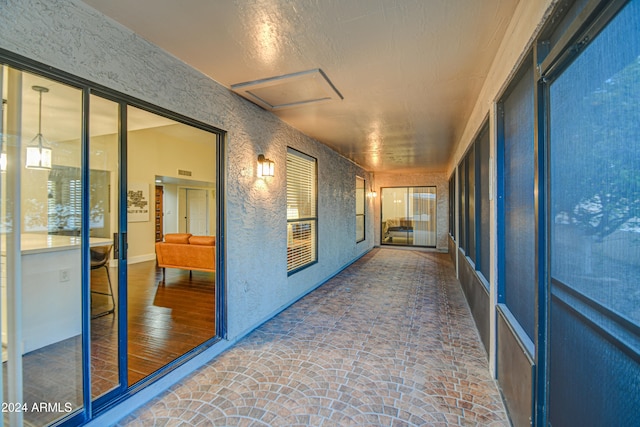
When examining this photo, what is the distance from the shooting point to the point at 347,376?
89.8 inches

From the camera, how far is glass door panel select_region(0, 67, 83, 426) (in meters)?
1.48

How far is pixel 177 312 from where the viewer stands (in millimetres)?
3652

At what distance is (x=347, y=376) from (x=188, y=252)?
399cm

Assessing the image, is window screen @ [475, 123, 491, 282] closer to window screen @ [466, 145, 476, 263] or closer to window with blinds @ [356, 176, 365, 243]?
window screen @ [466, 145, 476, 263]

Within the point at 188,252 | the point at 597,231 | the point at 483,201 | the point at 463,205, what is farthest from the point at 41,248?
the point at 463,205

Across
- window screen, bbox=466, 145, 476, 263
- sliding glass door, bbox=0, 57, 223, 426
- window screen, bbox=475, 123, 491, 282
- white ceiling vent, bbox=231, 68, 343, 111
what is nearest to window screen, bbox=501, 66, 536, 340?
window screen, bbox=475, 123, 491, 282

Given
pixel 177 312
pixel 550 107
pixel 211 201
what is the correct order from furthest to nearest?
pixel 211 201, pixel 177 312, pixel 550 107

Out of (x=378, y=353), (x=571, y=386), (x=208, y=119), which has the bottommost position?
(x=378, y=353)

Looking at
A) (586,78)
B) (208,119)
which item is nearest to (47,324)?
(208,119)

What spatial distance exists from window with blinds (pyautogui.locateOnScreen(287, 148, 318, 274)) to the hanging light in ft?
8.84

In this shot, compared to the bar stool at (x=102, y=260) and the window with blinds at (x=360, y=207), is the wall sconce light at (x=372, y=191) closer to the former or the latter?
the window with blinds at (x=360, y=207)

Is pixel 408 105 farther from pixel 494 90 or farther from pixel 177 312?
pixel 177 312

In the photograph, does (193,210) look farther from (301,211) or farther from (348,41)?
(348,41)

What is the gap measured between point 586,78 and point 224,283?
2853 mm
